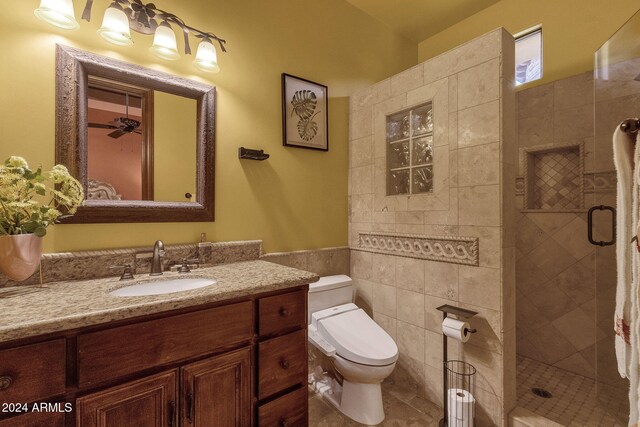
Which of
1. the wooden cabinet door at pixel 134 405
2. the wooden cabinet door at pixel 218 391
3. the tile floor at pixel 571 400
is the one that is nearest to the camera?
the wooden cabinet door at pixel 134 405

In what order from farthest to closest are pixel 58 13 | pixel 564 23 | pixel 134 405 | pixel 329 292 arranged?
pixel 564 23 → pixel 329 292 → pixel 58 13 → pixel 134 405

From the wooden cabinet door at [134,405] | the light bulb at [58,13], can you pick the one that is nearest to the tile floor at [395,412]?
the wooden cabinet door at [134,405]

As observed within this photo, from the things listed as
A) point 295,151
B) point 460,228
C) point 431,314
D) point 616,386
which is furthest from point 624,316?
point 295,151

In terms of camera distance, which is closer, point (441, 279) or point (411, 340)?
point (441, 279)

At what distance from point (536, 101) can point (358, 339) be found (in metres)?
2.27

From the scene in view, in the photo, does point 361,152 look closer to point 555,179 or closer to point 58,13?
point 555,179

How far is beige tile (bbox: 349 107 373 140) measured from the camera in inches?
91.0

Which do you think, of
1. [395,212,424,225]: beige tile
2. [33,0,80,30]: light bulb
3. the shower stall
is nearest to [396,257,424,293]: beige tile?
[395,212,424,225]: beige tile

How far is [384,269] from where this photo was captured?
86.7 inches

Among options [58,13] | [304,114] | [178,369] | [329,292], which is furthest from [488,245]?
[58,13]

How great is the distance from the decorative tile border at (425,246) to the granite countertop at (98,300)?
937 millimetres

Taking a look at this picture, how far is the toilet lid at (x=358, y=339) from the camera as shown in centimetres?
159

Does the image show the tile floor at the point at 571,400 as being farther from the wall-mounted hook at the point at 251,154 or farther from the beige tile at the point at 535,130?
the wall-mounted hook at the point at 251,154

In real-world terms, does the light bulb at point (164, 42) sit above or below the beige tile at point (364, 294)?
above
